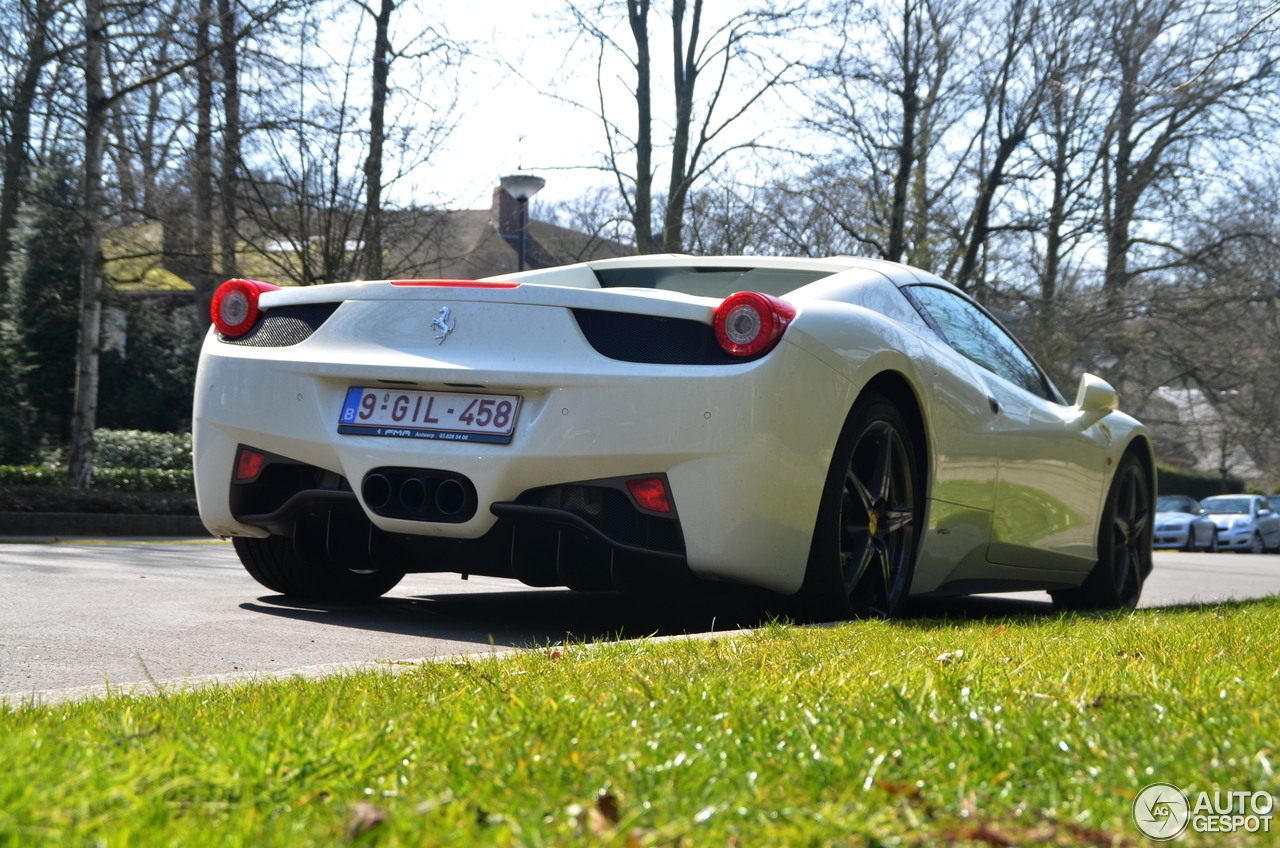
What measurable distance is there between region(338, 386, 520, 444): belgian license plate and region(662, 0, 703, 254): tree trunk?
16218 mm

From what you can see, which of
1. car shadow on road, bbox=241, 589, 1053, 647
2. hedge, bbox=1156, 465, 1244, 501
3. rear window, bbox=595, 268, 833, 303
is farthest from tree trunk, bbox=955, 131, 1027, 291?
hedge, bbox=1156, 465, 1244, 501

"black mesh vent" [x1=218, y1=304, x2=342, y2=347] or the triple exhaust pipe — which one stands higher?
"black mesh vent" [x1=218, y1=304, x2=342, y2=347]

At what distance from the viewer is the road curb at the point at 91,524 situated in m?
13.2

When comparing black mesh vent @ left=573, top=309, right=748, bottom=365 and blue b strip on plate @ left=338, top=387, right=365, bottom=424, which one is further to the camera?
blue b strip on plate @ left=338, top=387, right=365, bottom=424

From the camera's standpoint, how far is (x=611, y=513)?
13.4 ft

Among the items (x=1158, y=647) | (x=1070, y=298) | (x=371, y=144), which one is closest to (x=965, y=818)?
(x=1158, y=647)

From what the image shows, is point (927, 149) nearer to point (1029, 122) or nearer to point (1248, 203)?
point (1029, 122)

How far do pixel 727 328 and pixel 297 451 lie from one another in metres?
1.57

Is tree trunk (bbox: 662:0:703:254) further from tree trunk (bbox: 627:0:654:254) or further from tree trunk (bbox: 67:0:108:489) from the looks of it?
tree trunk (bbox: 67:0:108:489)

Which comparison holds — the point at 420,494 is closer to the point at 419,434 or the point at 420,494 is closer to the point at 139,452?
the point at 419,434

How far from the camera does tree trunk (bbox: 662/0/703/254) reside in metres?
20.4

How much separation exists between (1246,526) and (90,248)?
985 inches

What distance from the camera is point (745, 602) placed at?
4383mm

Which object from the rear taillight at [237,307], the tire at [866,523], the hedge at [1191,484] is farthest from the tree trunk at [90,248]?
the hedge at [1191,484]
